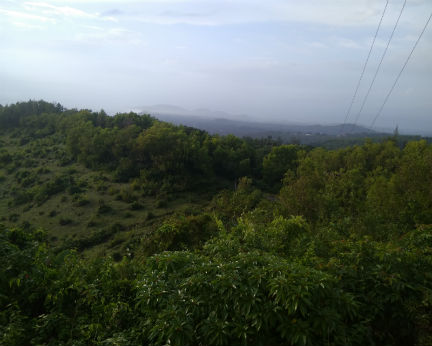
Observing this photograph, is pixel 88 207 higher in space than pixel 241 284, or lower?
lower

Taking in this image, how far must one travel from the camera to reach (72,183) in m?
38.8

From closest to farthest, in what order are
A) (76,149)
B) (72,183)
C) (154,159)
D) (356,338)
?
(356,338) < (72,183) < (154,159) < (76,149)

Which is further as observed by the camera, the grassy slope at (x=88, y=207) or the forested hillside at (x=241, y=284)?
the grassy slope at (x=88, y=207)

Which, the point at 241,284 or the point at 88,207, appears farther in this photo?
the point at 88,207

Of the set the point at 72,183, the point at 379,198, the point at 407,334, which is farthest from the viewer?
the point at 72,183

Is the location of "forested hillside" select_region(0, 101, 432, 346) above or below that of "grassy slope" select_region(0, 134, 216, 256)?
above

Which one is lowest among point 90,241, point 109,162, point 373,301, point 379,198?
point 90,241

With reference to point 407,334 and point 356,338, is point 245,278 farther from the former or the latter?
point 407,334

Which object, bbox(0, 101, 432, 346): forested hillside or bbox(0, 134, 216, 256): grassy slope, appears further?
bbox(0, 134, 216, 256): grassy slope

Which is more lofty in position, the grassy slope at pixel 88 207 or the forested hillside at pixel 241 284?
the forested hillside at pixel 241 284

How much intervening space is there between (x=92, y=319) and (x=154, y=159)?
39951mm

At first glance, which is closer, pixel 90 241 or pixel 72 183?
pixel 90 241

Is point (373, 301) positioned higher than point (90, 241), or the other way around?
point (373, 301)

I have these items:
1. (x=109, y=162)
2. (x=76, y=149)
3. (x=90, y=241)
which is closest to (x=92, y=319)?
(x=90, y=241)
